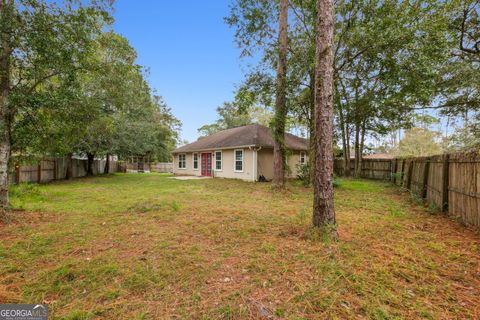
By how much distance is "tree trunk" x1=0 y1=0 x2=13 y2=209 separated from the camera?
4648 millimetres

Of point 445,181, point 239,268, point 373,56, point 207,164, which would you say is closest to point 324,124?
point 239,268

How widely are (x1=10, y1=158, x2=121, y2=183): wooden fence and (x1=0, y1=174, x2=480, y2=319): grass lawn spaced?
7603 mm

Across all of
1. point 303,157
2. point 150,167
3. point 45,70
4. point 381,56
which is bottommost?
point 150,167

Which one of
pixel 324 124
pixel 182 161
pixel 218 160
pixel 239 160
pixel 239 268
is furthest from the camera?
pixel 182 161

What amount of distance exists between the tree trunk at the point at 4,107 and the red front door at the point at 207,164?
12618 mm

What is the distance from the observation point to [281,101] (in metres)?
9.82

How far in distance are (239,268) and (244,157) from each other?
11498 millimetres

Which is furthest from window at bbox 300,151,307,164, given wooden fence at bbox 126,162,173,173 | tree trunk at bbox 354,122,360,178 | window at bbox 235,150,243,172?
wooden fence at bbox 126,162,173,173

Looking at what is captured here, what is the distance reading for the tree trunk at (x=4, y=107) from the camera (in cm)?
465

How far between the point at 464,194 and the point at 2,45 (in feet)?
33.1

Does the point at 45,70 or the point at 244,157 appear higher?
the point at 45,70

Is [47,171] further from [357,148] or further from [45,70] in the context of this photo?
[357,148]

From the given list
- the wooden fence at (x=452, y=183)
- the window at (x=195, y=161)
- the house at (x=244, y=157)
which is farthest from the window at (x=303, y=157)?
the window at (x=195, y=161)

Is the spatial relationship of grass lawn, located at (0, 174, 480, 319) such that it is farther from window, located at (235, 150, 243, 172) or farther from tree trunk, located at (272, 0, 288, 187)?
window, located at (235, 150, 243, 172)
